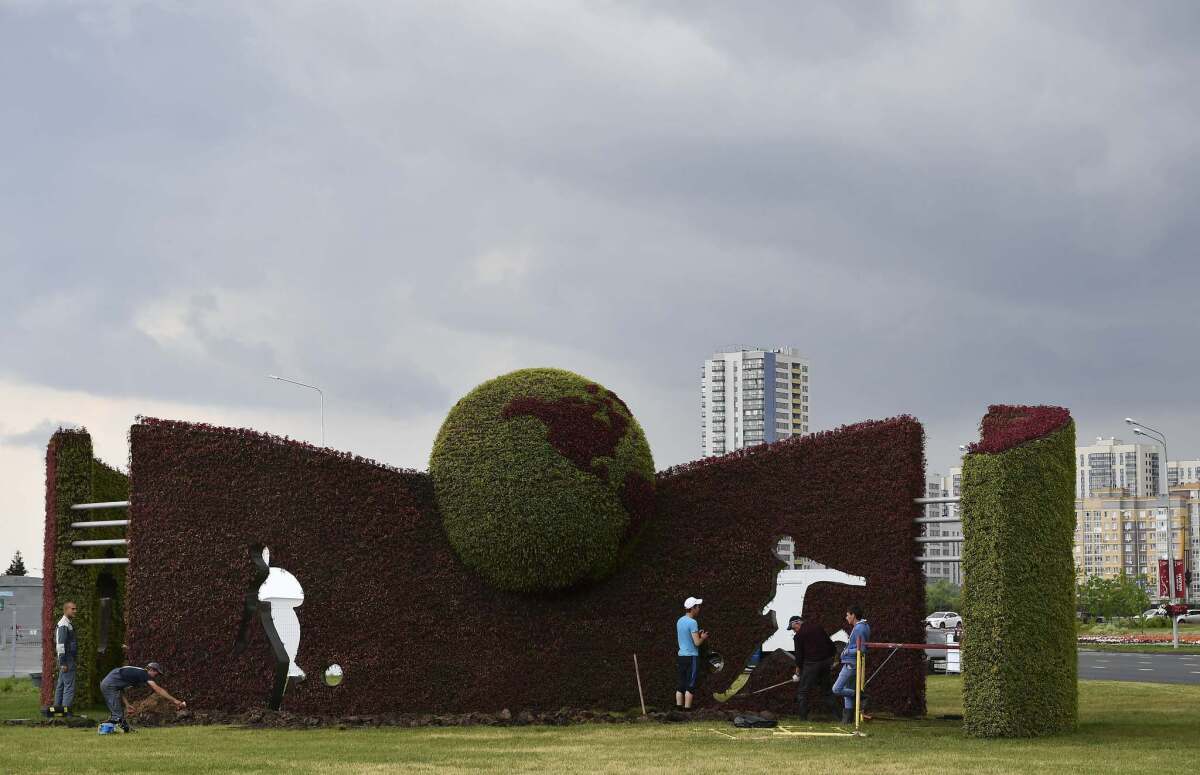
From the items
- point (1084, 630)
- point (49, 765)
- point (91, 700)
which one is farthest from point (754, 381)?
point (49, 765)

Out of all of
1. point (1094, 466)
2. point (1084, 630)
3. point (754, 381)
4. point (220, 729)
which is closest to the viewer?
point (220, 729)

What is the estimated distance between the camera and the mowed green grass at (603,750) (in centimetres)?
1234

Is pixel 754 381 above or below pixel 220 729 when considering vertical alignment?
above

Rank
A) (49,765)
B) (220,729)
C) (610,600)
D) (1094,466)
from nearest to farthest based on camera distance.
Answer: (49,765), (220,729), (610,600), (1094,466)

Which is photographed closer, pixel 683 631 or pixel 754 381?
pixel 683 631

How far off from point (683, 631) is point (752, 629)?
3.97ft

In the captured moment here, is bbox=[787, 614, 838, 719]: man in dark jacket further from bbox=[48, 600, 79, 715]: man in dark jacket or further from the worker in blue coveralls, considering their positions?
bbox=[48, 600, 79, 715]: man in dark jacket

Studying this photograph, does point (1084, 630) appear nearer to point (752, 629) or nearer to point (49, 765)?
point (752, 629)

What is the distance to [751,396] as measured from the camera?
117 meters

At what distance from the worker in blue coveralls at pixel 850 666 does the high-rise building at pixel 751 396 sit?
96771mm

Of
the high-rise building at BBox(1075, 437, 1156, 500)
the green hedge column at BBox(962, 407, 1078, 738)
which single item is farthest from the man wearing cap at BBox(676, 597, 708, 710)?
the high-rise building at BBox(1075, 437, 1156, 500)

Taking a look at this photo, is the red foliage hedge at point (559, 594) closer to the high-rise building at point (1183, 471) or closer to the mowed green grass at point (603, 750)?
the mowed green grass at point (603, 750)

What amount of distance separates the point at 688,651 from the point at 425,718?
355cm

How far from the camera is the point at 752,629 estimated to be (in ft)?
58.5
